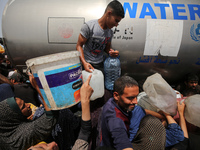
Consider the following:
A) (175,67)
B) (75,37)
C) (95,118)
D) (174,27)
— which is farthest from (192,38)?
(95,118)

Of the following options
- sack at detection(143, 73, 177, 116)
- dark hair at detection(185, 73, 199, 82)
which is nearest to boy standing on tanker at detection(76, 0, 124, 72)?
sack at detection(143, 73, 177, 116)

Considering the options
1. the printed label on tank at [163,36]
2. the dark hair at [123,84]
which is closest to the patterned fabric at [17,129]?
the dark hair at [123,84]

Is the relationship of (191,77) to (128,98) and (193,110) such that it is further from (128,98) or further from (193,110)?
(128,98)

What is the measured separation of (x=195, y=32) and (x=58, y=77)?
293 cm

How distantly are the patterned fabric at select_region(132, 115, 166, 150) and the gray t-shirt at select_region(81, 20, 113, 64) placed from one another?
4.94 feet

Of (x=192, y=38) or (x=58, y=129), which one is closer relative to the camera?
(x=58, y=129)

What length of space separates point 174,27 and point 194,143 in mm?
A: 2124

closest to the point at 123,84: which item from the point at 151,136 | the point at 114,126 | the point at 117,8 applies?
the point at 114,126

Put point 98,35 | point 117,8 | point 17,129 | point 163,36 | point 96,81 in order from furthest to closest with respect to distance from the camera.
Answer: point 163,36 → point 96,81 → point 98,35 → point 117,8 → point 17,129

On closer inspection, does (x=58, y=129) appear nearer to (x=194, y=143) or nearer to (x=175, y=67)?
(x=194, y=143)

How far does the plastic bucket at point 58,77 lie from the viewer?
0.93 metres

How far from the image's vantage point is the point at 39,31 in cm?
223

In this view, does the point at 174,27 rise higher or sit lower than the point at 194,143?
higher

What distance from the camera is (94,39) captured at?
6.50 feet
